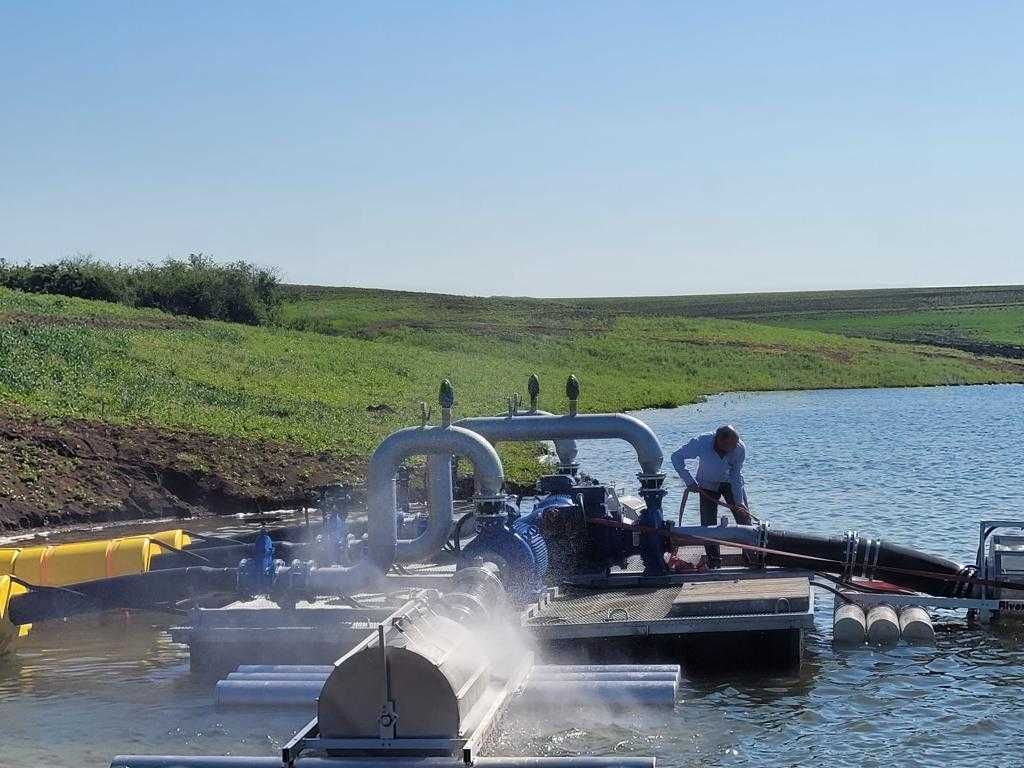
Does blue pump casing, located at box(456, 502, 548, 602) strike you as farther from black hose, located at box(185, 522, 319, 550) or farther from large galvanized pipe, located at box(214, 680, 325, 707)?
black hose, located at box(185, 522, 319, 550)

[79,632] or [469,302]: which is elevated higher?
[469,302]

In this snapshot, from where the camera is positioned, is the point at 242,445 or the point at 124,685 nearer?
the point at 124,685

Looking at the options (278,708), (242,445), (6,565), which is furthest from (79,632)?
(242,445)

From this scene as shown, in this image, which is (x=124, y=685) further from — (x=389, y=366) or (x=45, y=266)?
(x=45, y=266)

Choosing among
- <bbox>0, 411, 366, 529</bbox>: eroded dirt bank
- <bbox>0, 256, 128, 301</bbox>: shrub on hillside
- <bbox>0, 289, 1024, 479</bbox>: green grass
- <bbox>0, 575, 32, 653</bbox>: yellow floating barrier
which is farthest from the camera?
<bbox>0, 256, 128, 301</bbox>: shrub on hillside

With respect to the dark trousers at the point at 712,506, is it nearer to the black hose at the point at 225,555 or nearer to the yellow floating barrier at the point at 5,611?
the black hose at the point at 225,555

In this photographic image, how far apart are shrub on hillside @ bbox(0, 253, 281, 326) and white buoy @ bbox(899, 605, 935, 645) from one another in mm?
63022

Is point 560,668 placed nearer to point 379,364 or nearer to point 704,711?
point 704,711

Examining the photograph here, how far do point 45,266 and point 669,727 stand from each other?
2902 inches

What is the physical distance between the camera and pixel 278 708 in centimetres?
1314

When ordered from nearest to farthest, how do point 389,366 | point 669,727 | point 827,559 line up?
point 669,727 < point 827,559 < point 389,366

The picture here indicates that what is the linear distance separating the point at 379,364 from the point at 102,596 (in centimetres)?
3873

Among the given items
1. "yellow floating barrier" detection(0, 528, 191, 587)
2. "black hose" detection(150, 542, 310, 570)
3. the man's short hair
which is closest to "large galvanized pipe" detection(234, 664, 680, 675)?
"black hose" detection(150, 542, 310, 570)

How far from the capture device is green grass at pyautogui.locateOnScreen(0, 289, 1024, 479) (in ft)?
116
